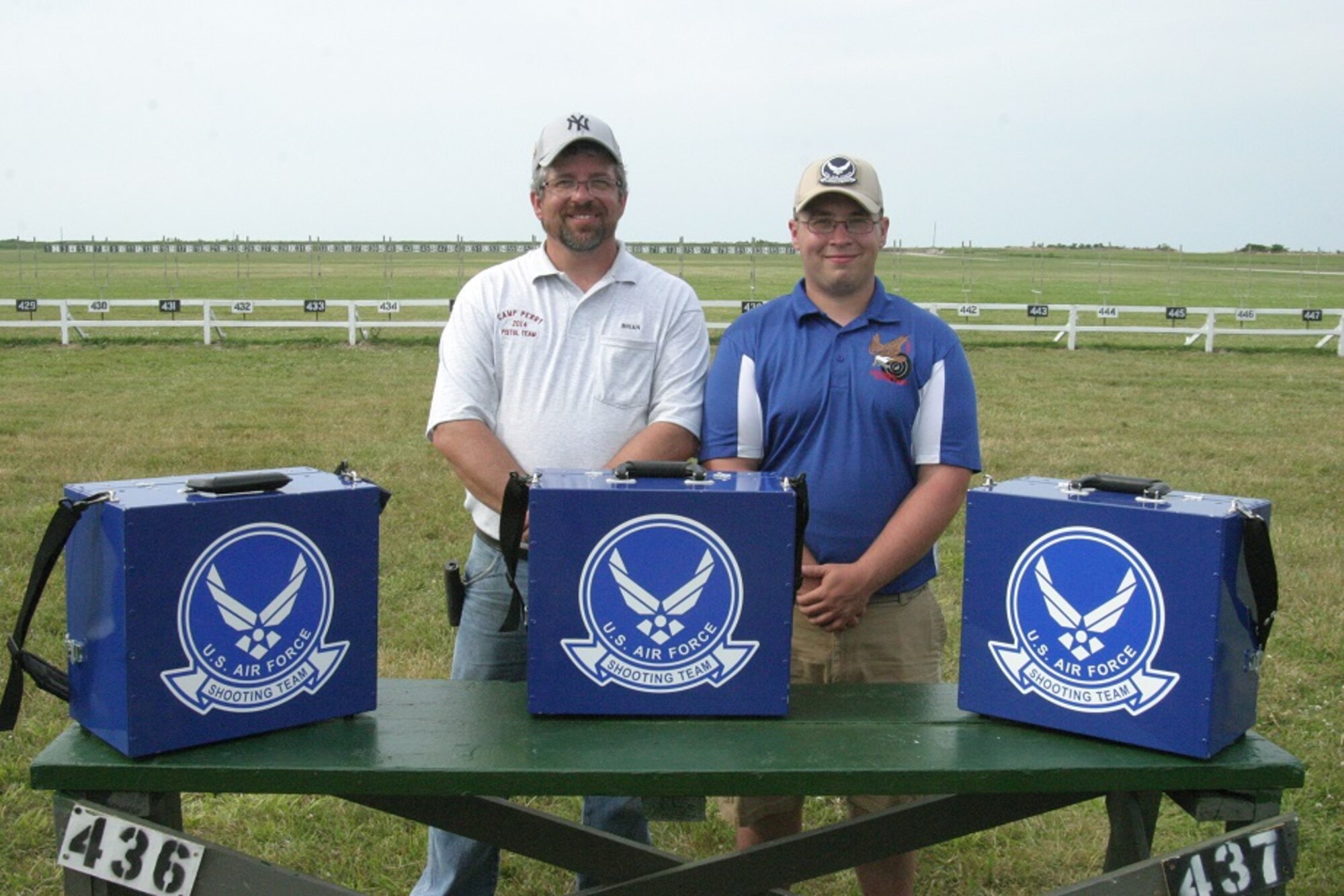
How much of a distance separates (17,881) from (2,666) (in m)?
1.75

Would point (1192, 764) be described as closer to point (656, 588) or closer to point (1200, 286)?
point (656, 588)

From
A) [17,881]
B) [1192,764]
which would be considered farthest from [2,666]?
[1192,764]

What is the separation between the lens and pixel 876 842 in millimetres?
2641

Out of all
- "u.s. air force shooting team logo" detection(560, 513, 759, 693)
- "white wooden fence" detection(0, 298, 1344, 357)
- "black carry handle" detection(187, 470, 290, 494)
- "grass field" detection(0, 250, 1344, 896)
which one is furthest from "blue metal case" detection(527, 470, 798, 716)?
"white wooden fence" detection(0, 298, 1344, 357)

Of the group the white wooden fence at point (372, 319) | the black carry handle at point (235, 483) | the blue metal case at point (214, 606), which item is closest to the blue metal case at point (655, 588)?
the blue metal case at point (214, 606)

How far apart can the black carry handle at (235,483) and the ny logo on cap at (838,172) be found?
1374 mm

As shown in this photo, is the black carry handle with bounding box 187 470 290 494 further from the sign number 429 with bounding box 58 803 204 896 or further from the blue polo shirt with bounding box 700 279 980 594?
the blue polo shirt with bounding box 700 279 980 594

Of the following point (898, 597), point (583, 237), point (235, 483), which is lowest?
point (898, 597)

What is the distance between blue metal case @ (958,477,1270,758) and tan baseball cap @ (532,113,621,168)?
1187 millimetres

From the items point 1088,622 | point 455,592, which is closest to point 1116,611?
point 1088,622

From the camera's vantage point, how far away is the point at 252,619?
7.38 ft

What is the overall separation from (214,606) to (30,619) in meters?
0.33

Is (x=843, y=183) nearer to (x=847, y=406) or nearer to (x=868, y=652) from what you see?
Result: (x=847, y=406)

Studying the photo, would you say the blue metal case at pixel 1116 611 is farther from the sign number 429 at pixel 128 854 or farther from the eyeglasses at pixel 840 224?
the sign number 429 at pixel 128 854
